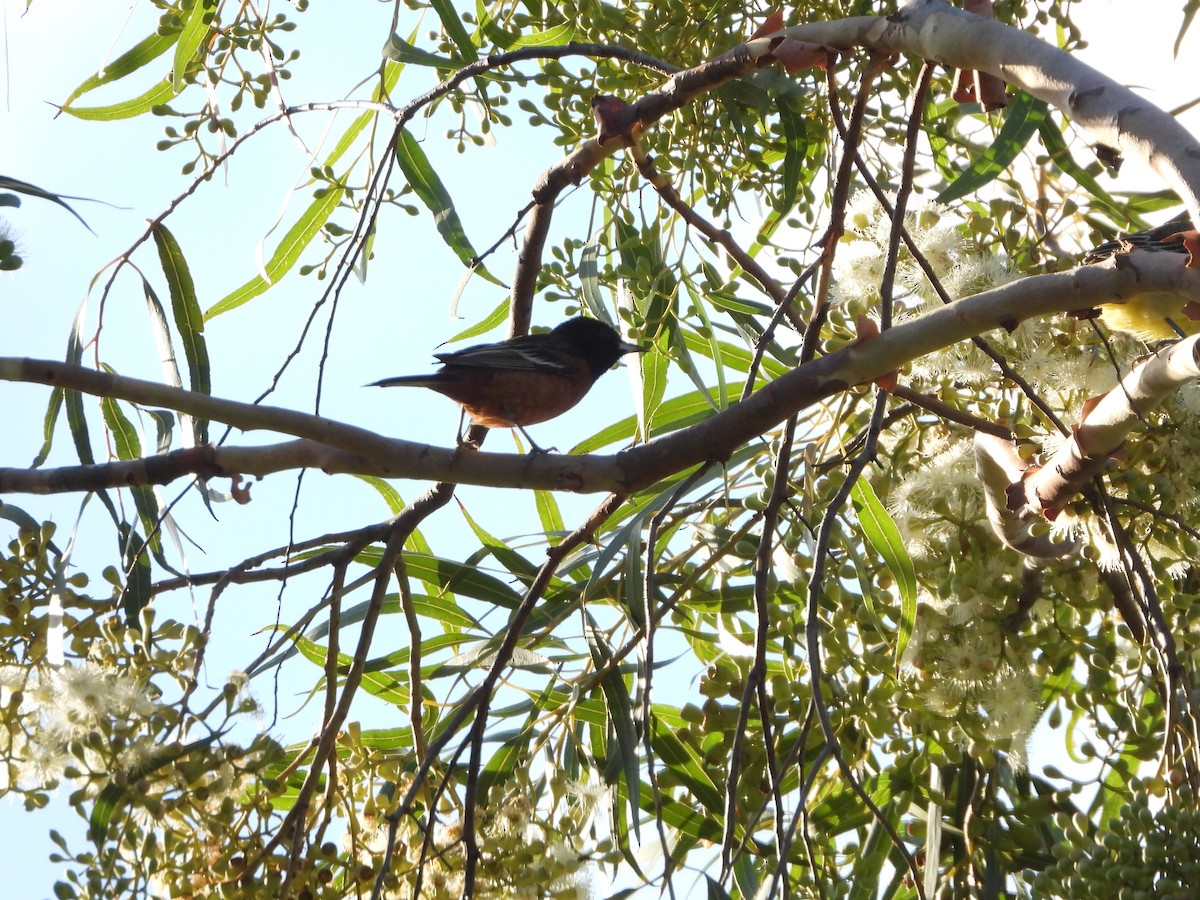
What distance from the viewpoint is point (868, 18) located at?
6.12 feet

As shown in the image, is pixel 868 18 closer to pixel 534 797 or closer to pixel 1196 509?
pixel 1196 509

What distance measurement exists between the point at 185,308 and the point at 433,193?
30.4 inches

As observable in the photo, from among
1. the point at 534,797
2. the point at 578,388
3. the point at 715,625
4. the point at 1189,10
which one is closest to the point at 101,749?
the point at 534,797

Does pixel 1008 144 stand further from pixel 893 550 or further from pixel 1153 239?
pixel 893 550

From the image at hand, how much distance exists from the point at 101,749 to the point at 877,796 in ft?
6.22

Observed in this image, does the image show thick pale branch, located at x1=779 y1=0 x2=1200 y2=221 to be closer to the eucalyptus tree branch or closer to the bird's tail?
the eucalyptus tree branch

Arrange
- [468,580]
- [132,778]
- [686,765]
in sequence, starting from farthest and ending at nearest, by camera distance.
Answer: [468,580]
[686,765]
[132,778]

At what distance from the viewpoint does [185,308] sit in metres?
2.76


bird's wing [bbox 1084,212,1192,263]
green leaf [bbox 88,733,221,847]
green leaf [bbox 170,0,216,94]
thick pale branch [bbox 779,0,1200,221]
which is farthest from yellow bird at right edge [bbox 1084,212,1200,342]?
green leaf [bbox 170,0,216,94]

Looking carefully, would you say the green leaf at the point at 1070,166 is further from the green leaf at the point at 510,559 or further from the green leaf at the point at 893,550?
the green leaf at the point at 510,559

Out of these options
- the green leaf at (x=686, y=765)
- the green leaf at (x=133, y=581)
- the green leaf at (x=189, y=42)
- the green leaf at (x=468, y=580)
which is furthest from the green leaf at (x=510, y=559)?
the green leaf at (x=189, y=42)

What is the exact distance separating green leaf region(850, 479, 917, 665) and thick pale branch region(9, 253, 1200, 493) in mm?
741

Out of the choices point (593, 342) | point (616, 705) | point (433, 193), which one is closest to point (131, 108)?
point (433, 193)

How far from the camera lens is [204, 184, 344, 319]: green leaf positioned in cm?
341
